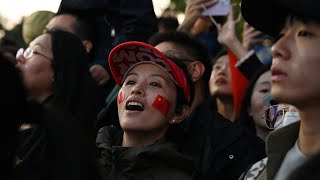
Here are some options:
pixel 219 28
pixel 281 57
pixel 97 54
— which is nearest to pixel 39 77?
pixel 97 54

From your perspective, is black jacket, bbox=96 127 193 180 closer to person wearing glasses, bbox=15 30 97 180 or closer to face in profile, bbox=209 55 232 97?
person wearing glasses, bbox=15 30 97 180

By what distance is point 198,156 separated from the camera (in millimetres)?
4891

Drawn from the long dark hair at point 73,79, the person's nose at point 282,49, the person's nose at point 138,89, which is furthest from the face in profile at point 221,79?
the person's nose at point 282,49

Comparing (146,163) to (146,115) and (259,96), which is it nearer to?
(146,115)

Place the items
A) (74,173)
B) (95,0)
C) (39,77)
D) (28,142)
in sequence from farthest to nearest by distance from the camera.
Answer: (95,0) → (39,77) → (28,142) → (74,173)

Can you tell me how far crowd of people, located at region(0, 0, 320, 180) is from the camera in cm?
277

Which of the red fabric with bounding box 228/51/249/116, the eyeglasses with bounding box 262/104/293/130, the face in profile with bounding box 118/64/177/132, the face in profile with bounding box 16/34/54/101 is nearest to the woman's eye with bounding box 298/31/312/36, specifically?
the eyeglasses with bounding box 262/104/293/130

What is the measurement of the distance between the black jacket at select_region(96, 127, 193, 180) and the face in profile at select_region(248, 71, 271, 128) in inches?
68.6

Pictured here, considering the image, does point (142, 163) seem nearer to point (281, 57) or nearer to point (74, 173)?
point (281, 57)

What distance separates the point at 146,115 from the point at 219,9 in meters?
2.59

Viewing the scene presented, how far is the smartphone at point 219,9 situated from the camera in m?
6.81

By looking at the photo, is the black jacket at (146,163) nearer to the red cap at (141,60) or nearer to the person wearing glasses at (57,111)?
the person wearing glasses at (57,111)

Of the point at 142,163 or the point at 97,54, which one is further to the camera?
the point at 97,54

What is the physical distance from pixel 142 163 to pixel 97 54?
2.15m
